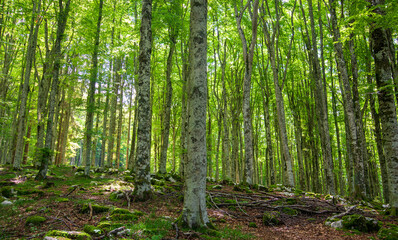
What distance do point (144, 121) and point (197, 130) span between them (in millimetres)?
3528

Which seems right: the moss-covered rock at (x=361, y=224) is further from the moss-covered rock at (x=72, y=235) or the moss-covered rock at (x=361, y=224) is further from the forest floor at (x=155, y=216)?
the moss-covered rock at (x=72, y=235)

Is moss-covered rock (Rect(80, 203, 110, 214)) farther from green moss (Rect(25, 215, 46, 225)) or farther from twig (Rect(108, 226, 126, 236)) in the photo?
twig (Rect(108, 226, 126, 236))

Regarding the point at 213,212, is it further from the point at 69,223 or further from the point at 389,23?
Result: the point at 389,23

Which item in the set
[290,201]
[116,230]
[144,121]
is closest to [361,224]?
[290,201]

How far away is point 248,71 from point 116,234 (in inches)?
392

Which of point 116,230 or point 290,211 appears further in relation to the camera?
point 290,211

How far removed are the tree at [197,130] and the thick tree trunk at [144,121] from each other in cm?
326

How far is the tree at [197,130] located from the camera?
4836mm

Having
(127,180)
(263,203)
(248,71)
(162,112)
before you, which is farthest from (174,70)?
(263,203)

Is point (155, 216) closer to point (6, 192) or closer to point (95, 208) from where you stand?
point (95, 208)

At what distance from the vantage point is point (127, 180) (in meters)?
11.6

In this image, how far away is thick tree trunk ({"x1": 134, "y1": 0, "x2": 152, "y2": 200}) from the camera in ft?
25.5

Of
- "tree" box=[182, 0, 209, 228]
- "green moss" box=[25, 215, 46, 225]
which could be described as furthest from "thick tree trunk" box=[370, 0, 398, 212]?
"green moss" box=[25, 215, 46, 225]

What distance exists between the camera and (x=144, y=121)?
800 cm
